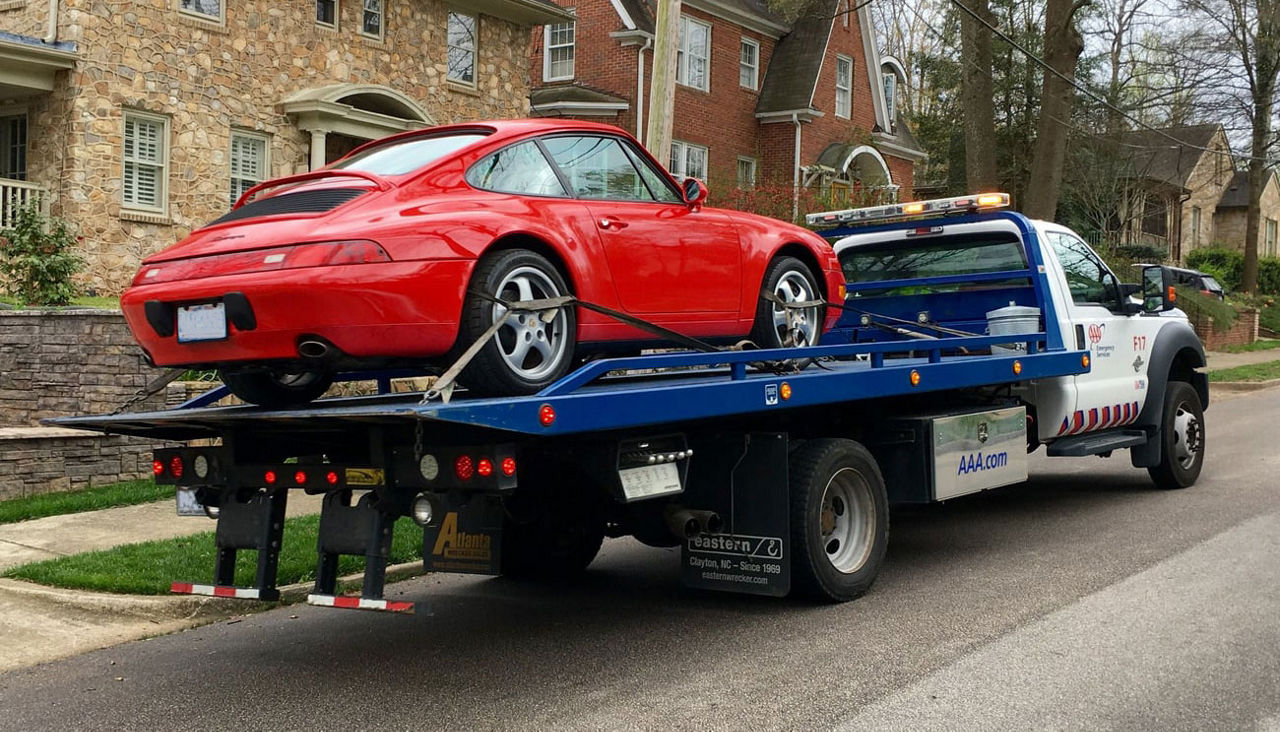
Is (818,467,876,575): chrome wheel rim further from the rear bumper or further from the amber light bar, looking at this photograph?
the amber light bar

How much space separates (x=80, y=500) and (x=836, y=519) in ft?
20.0

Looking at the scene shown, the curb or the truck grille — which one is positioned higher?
the truck grille

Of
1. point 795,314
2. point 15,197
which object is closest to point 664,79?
point 795,314

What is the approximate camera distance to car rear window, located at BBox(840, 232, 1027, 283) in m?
9.35

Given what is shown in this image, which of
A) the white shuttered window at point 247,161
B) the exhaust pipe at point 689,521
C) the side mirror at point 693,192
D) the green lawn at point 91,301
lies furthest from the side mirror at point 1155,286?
the white shuttered window at point 247,161

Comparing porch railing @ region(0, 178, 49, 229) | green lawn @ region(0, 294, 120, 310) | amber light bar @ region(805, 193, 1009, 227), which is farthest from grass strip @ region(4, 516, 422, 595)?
porch railing @ region(0, 178, 49, 229)

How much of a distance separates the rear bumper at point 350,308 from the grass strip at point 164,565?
7.35 ft

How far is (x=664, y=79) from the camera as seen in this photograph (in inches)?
480

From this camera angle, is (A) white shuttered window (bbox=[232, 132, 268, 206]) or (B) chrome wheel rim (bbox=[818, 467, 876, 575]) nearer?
(B) chrome wheel rim (bbox=[818, 467, 876, 575])

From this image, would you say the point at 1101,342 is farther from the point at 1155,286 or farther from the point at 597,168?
the point at 597,168

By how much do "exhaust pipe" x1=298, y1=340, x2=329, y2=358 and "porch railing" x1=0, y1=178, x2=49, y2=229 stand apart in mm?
12081

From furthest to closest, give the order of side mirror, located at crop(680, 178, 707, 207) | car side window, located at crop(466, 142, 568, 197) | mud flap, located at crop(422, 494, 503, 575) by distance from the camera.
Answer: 1. side mirror, located at crop(680, 178, 707, 207)
2. car side window, located at crop(466, 142, 568, 197)
3. mud flap, located at crop(422, 494, 503, 575)

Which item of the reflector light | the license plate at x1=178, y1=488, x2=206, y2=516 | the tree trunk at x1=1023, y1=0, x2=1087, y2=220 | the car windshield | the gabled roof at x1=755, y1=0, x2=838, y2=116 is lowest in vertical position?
the license plate at x1=178, y1=488, x2=206, y2=516

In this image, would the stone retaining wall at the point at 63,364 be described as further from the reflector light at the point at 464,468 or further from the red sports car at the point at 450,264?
the reflector light at the point at 464,468
